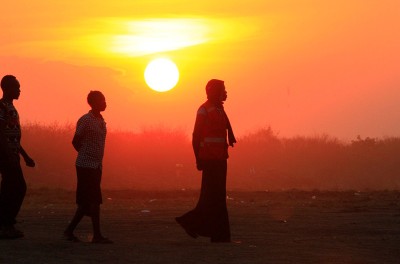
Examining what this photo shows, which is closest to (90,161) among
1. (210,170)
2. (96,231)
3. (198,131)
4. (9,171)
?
(96,231)

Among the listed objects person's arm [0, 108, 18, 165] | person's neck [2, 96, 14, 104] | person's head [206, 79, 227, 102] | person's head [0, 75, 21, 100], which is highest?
person's head [206, 79, 227, 102]

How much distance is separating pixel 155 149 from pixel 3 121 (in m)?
38.3

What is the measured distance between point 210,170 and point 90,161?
1.70 metres

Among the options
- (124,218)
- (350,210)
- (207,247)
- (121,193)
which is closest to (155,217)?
(124,218)

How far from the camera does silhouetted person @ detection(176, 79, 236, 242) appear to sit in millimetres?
14203

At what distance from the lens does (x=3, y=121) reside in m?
13.6

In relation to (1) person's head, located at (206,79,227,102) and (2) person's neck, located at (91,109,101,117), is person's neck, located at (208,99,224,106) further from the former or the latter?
(2) person's neck, located at (91,109,101,117)

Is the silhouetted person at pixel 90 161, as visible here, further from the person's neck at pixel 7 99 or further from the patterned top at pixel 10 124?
the person's neck at pixel 7 99

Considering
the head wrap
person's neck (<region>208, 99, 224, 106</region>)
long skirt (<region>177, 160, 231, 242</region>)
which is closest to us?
long skirt (<region>177, 160, 231, 242</region>)

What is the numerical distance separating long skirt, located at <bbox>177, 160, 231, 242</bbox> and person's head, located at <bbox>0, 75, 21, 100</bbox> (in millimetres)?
2817

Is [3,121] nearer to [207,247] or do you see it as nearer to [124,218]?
[207,247]

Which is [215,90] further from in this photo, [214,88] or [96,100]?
[96,100]

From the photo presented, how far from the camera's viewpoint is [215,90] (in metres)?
14.3

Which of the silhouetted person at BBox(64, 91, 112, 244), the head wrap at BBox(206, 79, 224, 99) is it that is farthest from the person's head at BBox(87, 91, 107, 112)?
the head wrap at BBox(206, 79, 224, 99)
